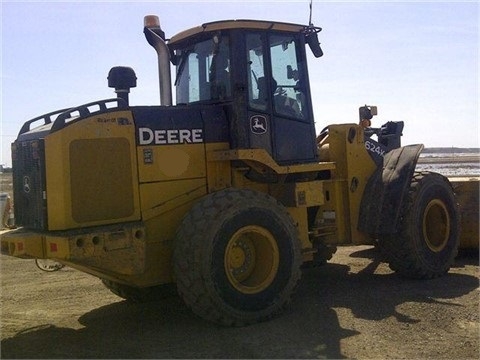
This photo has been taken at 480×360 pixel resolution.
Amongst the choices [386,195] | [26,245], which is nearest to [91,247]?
[26,245]

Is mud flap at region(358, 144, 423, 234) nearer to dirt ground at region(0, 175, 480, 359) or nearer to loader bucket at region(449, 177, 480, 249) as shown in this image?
dirt ground at region(0, 175, 480, 359)

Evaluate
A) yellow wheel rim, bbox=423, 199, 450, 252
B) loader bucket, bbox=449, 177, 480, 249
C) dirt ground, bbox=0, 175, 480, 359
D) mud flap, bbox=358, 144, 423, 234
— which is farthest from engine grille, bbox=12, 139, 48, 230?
loader bucket, bbox=449, 177, 480, 249

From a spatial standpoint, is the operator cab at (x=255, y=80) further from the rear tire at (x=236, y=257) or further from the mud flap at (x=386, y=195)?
the mud flap at (x=386, y=195)

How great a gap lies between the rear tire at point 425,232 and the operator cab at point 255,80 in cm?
155

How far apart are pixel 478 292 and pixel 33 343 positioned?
16.1ft

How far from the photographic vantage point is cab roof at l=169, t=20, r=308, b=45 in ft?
22.4

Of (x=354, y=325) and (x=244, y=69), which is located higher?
(x=244, y=69)

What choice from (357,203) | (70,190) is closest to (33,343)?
(70,190)

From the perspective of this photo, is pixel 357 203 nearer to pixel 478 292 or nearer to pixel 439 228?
pixel 439 228

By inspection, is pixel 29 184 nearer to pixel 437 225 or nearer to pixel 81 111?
pixel 81 111

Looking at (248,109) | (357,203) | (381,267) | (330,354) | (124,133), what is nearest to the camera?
(330,354)

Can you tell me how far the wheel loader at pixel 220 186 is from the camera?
580 cm

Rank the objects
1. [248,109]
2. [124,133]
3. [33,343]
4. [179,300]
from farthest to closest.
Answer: [179,300] → [248,109] → [124,133] → [33,343]

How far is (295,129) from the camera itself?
7.40 metres
